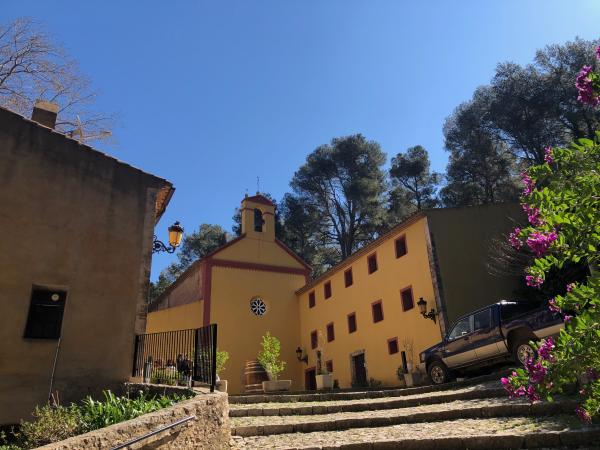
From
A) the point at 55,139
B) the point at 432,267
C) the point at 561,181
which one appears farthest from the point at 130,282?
the point at 432,267

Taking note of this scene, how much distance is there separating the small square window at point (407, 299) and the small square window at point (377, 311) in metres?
1.78

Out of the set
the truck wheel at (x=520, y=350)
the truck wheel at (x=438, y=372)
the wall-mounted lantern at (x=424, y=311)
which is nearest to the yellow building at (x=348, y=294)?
the wall-mounted lantern at (x=424, y=311)

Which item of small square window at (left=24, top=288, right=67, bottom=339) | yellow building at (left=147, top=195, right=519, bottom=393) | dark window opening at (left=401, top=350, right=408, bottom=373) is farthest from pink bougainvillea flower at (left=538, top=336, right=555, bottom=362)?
dark window opening at (left=401, top=350, right=408, bottom=373)

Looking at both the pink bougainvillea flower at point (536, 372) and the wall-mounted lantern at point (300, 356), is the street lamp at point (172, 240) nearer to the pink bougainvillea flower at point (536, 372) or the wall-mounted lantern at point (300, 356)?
the pink bougainvillea flower at point (536, 372)

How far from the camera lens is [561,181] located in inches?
154

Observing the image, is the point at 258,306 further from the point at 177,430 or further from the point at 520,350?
the point at 177,430

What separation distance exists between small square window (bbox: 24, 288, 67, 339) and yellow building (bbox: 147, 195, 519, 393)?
12.0m

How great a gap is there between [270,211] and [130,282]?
19217 mm

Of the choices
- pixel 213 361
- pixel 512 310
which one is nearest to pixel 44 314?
pixel 213 361

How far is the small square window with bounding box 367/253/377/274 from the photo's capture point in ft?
71.9

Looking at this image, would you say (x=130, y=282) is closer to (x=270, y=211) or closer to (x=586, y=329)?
(x=586, y=329)

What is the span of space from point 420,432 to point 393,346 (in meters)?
12.5

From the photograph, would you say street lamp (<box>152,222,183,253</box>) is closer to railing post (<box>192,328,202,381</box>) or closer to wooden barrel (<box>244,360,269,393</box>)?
railing post (<box>192,328,202,381</box>)

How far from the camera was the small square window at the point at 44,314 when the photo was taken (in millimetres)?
9703
